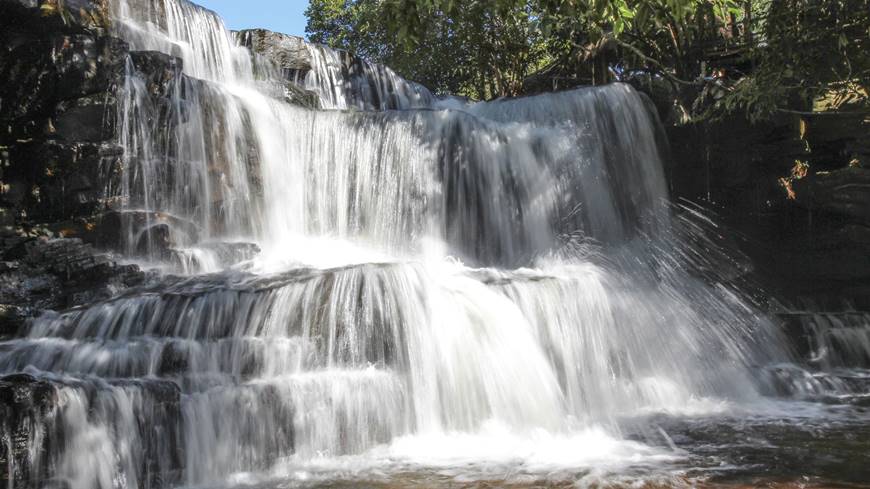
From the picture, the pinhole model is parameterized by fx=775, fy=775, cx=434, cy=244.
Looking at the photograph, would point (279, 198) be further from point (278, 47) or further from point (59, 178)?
point (278, 47)

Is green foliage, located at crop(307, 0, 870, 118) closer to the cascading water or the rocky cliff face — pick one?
the rocky cliff face

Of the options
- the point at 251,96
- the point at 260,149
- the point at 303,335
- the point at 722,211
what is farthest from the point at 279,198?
the point at 722,211

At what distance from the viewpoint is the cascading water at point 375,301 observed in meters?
6.25

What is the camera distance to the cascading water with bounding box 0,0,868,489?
6246mm

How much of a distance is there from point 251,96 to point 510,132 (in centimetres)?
428

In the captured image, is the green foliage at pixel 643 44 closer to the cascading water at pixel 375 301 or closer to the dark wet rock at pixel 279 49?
the dark wet rock at pixel 279 49

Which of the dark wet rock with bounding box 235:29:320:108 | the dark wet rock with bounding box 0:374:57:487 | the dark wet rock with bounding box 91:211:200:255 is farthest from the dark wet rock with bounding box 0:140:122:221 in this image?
the dark wet rock with bounding box 235:29:320:108

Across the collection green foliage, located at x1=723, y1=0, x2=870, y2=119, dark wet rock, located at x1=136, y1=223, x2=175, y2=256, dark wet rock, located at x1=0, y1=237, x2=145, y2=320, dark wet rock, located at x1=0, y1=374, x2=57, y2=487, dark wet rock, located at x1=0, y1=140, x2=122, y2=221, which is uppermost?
green foliage, located at x1=723, y1=0, x2=870, y2=119

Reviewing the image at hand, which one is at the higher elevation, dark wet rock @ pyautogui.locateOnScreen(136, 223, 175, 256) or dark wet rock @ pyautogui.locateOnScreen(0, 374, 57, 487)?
dark wet rock @ pyautogui.locateOnScreen(136, 223, 175, 256)

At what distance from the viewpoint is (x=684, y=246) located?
476 inches

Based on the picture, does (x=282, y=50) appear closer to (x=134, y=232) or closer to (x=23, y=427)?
(x=134, y=232)

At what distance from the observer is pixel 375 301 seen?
7.42 meters

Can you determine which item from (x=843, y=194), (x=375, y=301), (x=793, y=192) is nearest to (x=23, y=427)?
(x=375, y=301)

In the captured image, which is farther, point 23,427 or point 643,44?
point 643,44
